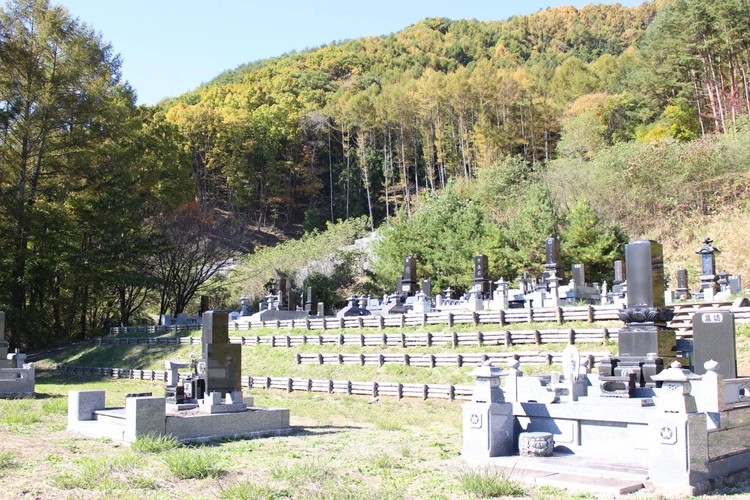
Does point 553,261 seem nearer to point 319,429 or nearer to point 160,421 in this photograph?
point 319,429

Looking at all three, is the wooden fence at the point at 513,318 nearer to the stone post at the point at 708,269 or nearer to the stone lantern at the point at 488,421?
the stone post at the point at 708,269

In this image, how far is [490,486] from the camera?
9.10 metres

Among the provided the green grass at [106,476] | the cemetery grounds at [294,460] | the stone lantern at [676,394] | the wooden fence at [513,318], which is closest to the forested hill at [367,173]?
the wooden fence at [513,318]

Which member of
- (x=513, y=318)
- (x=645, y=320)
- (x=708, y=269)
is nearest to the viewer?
(x=645, y=320)

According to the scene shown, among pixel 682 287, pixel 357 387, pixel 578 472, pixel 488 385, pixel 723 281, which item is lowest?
pixel 357 387

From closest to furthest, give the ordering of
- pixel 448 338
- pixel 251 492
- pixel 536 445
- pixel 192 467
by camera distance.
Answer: pixel 251 492 < pixel 192 467 < pixel 536 445 < pixel 448 338

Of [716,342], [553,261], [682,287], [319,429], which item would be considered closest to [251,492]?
[319,429]

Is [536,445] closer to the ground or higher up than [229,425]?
higher up

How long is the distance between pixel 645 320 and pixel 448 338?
12.0m

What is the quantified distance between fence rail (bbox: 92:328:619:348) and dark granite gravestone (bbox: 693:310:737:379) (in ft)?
27.8

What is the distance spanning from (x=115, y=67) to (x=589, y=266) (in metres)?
Answer: 34.3

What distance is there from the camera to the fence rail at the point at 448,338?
2247 centimetres

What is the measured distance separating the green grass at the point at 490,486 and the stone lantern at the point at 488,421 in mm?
1530

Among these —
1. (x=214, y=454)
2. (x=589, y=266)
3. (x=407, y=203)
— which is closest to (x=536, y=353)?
(x=214, y=454)
